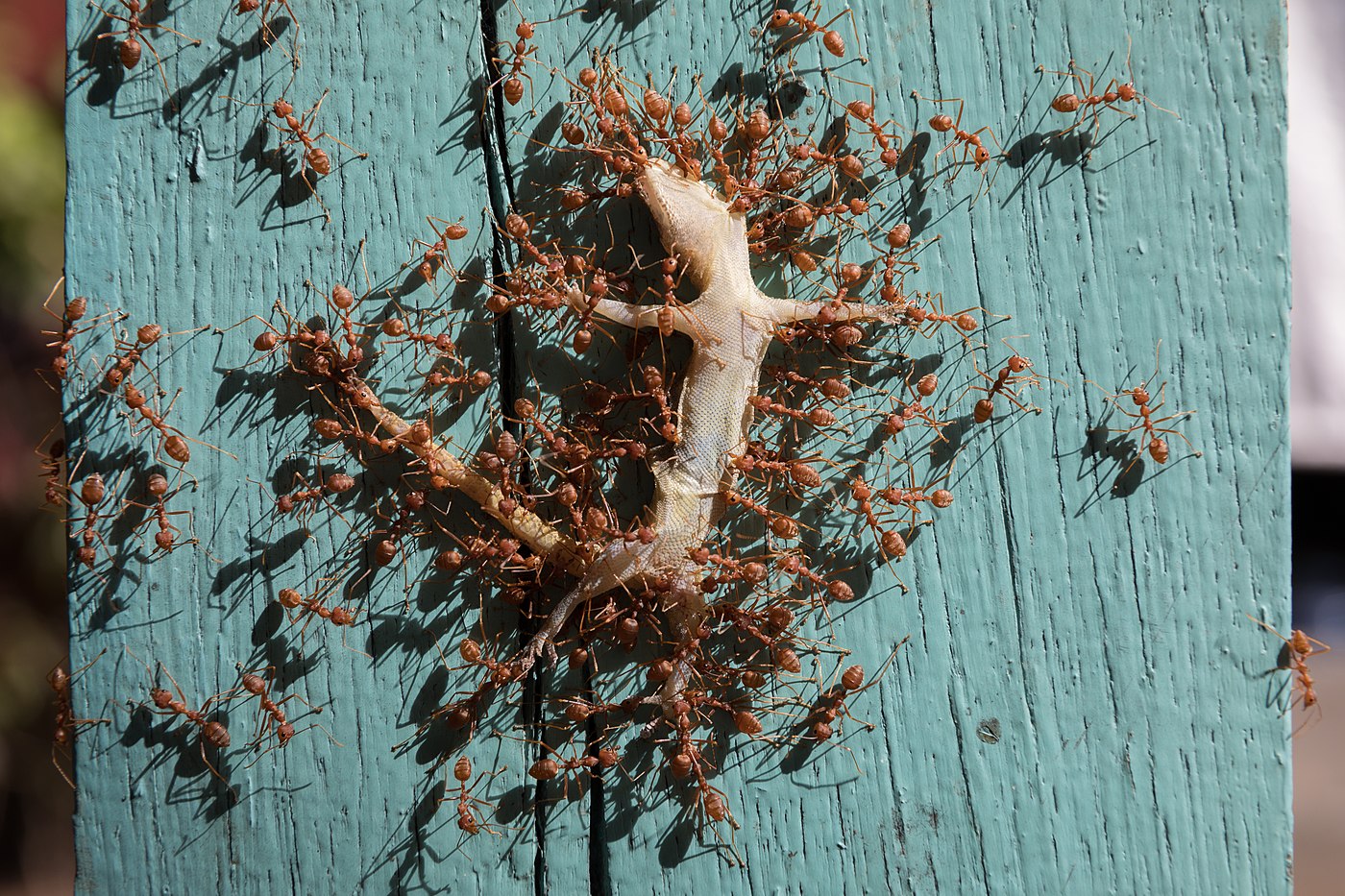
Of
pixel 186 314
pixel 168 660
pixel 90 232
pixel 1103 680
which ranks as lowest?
pixel 1103 680

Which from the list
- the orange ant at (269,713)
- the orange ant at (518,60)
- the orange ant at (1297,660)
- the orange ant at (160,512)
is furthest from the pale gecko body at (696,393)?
the orange ant at (1297,660)

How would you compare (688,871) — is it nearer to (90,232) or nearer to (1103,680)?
(1103,680)

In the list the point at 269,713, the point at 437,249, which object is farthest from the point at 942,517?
the point at 269,713

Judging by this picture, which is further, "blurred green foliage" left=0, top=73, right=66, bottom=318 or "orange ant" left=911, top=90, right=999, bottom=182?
"blurred green foliage" left=0, top=73, right=66, bottom=318

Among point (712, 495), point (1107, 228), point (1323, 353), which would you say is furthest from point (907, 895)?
point (1323, 353)

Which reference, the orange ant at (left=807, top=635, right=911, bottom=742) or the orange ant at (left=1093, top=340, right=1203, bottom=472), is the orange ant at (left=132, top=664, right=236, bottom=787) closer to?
the orange ant at (left=807, top=635, right=911, bottom=742)

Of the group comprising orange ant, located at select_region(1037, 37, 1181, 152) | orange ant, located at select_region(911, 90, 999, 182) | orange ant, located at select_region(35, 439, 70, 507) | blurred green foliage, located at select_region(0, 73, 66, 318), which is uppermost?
blurred green foliage, located at select_region(0, 73, 66, 318)

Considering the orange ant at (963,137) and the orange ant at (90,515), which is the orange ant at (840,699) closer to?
the orange ant at (963,137)

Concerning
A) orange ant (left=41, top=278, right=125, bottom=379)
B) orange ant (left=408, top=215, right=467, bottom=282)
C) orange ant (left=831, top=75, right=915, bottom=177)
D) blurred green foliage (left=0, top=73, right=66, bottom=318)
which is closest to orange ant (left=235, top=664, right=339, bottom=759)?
orange ant (left=41, top=278, right=125, bottom=379)
